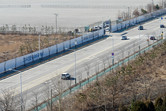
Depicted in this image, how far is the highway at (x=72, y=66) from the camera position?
50.3 meters

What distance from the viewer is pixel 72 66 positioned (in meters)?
61.6

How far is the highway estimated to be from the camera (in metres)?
50.3

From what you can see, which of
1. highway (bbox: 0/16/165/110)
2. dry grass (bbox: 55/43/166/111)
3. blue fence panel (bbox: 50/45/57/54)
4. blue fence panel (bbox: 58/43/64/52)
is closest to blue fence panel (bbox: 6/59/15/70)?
highway (bbox: 0/16/165/110)

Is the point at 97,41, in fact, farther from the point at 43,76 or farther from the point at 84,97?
the point at 84,97

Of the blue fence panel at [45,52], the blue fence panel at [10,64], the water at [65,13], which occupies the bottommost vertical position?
the blue fence panel at [10,64]

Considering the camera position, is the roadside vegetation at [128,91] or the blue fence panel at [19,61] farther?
the blue fence panel at [19,61]

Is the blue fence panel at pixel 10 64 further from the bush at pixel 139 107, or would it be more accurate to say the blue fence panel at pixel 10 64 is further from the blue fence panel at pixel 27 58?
the bush at pixel 139 107

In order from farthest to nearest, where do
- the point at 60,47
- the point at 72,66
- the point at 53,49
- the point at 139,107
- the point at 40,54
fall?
the point at 60,47 → the point at 53,49 → the point at 40,54 → the point at 72,66 → the point at 139,107

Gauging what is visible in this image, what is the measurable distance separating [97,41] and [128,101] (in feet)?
122

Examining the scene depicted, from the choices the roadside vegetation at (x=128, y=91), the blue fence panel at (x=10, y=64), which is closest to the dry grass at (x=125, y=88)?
the roadside vegetation at (x=128, y=91)

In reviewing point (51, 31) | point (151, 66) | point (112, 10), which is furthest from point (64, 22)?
point (151, 66)

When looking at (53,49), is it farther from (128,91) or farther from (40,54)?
(128,91)

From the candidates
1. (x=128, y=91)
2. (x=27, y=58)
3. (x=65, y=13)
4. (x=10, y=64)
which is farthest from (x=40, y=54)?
(x=65, y=13)

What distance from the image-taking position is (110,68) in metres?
56.6
